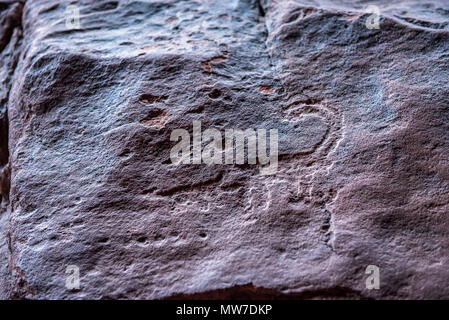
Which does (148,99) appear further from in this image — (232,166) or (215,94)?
(232,166)

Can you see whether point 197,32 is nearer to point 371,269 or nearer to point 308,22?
point 308,22

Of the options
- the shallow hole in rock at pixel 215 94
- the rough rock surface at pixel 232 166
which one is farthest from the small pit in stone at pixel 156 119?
the shallow hole in rock at pixel 215 94

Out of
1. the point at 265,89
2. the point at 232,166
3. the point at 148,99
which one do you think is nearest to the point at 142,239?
the point at 232,166

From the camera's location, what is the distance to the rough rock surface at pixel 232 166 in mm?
1453

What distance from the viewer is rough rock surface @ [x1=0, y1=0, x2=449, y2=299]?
1.45 meters

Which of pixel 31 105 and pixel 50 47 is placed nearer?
pixel 31 105

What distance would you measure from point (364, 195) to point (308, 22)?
988 millimetres

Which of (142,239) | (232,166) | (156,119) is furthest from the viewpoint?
(156,119)

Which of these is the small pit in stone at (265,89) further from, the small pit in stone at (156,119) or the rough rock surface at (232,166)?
the small pit in stone at (156,119)

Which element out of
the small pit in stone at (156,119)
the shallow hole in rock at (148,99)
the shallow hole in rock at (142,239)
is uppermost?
the shallow hole in rock at (148,99)

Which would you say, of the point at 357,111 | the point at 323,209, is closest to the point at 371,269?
the point at 323,209

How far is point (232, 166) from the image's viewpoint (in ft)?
5.58

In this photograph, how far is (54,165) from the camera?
1780 millimetres
